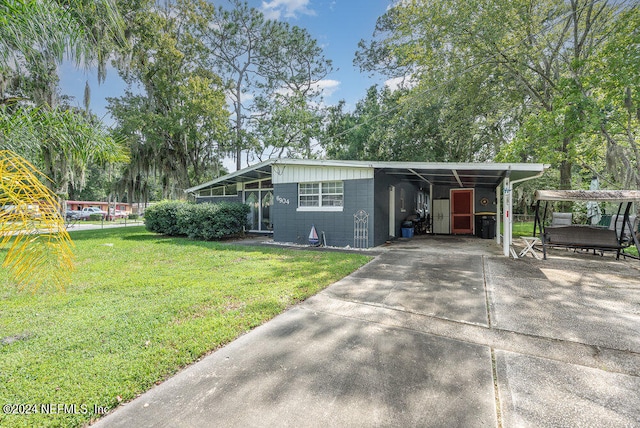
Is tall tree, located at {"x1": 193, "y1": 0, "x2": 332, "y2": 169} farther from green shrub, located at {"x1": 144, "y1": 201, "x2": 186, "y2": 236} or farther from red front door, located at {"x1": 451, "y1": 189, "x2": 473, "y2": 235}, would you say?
red front door, located at {"x1": 451, "y1": 189, "x2": 473, "y2": 235}

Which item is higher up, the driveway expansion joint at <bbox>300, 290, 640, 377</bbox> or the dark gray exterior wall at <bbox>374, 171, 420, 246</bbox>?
the dark gray exterior wall at <bbox>374, 171, 420, 246</bbox>

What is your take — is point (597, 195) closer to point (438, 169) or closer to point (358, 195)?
point (438, 169)

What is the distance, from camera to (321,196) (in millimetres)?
9672

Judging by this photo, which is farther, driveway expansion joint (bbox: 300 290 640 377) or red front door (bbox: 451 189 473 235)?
red front door (bbox: 451 189 473 235)

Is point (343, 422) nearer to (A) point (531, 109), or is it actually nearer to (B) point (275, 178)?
→ (B) point (275, 178)

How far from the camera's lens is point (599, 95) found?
10.5m

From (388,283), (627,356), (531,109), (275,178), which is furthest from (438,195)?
(627,356)

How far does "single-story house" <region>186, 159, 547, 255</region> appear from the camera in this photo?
330 inches

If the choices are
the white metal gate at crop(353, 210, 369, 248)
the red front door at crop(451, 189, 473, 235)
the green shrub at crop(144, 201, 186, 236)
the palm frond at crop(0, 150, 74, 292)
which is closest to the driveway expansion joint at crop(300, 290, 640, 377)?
the palm frond at crop(0, 150, 74, 292)

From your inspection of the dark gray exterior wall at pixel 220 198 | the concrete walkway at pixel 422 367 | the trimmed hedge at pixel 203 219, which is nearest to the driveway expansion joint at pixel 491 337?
the concrete walkway at pixel 422 367

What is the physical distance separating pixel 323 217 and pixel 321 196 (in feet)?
2.37

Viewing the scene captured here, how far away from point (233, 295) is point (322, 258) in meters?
3.27

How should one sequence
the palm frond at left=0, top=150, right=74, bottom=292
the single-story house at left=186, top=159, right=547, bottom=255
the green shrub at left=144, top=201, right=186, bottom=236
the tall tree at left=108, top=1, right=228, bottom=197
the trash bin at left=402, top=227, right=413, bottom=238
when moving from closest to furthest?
1. the palm frond at left=0, top=150, right=74, bottom=292
2. the single-story house at left=186, top=159, right=547, bottom=255
3. the trash bin at left=402, top=227, right=413, bottom=238
4. the green shrub at left=144, top=201, right=186, bottom=236
5. the tall tree at left=108, top=1, right=228, bottom=197

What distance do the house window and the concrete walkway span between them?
5107 millimetres
